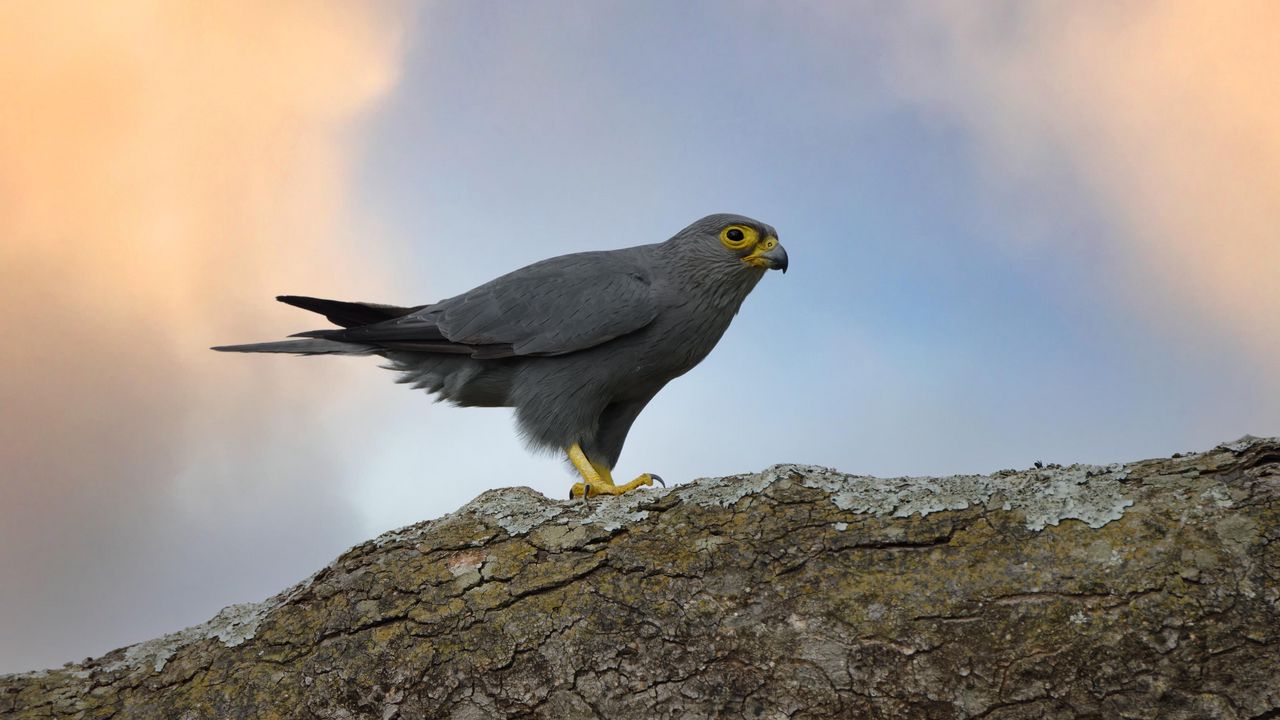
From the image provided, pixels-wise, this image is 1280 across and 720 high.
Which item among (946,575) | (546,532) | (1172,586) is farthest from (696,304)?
(1172,586)

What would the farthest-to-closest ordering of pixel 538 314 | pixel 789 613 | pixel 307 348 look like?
pixel 307 348 < pixel 538 314 < pixel 789 613

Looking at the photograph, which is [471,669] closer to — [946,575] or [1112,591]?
[946,575]

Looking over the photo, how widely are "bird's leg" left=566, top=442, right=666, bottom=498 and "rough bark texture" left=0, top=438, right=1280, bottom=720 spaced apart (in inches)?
47.7

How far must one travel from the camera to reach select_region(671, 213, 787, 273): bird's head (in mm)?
5055

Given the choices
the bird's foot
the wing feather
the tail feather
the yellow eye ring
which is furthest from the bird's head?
the tail feather

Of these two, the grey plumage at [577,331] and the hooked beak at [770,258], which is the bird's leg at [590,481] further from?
the hooked beak at [770,258]

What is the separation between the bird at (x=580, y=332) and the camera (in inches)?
191

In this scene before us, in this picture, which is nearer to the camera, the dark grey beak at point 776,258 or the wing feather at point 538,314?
the wing feather at point 538,314

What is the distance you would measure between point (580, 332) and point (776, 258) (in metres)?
1.12

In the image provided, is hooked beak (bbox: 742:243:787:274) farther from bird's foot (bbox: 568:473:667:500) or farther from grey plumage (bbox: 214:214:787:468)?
bird's foot (bbox: 568:473:667:500)

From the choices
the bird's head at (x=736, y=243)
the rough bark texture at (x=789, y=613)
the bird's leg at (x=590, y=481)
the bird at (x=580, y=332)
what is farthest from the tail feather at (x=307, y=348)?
the rough bark texture at (x=789, y=613)

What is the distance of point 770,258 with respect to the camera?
16.6 feet

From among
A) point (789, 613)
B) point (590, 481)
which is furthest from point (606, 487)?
point (789, 613)

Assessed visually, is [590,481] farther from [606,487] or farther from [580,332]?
[580,332]
